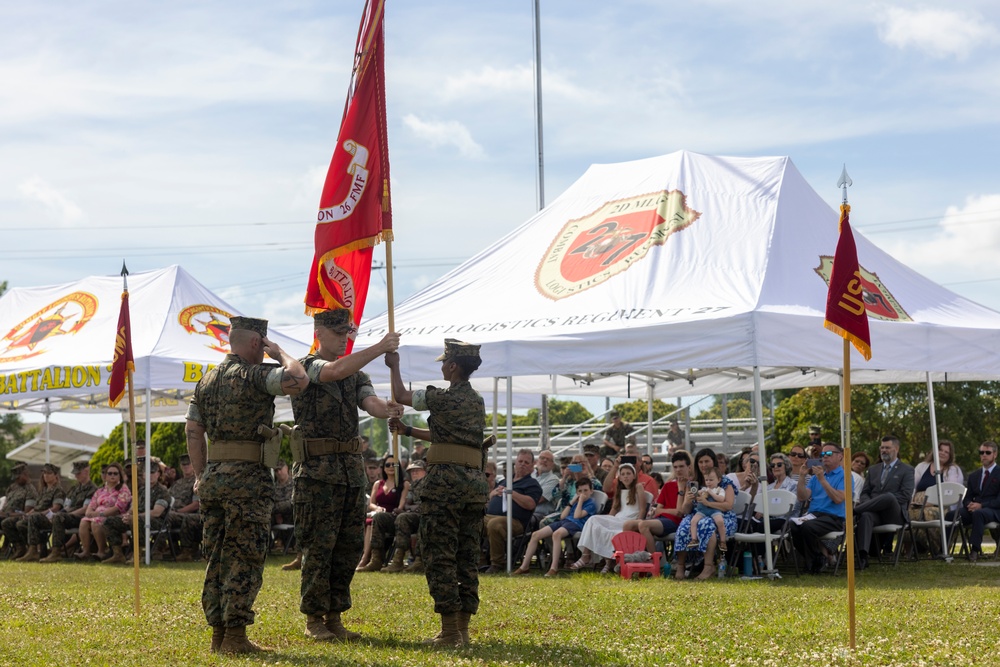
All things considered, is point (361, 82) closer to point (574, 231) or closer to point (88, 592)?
point (88, 592)

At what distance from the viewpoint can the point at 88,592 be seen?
11211mm

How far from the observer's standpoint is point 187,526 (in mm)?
16125

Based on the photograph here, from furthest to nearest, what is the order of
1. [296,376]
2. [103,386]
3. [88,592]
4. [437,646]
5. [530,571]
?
1. [103,386]
2. [530,571]
3. [88,592]
4. [437,646]
5. [296,376]

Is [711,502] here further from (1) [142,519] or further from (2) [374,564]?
(1) [142,519]

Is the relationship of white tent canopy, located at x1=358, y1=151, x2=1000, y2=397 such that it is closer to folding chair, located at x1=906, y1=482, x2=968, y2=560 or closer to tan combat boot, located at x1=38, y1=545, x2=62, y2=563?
folding chair, located at x1=906, y1=482, x2=968, y2=560

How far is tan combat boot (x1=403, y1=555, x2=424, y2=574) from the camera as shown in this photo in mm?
13577

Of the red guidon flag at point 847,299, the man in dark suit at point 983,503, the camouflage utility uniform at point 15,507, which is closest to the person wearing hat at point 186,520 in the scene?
the camouflage utility uniform at point 15,507

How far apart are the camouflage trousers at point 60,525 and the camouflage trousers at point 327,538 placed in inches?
408

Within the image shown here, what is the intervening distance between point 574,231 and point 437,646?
326 inches

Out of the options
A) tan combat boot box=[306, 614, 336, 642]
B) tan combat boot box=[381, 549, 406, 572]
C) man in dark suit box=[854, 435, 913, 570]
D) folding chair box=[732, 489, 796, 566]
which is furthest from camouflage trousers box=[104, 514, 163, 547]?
man in dark suit box=[854, 435, 913, 570]

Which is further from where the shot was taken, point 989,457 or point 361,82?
point 989,457

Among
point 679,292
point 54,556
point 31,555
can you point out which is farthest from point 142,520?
point 679,292

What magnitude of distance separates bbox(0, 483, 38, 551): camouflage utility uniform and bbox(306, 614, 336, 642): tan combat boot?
11.3 meters

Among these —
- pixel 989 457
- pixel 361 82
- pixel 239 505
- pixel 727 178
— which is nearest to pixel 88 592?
pixel 239 505
